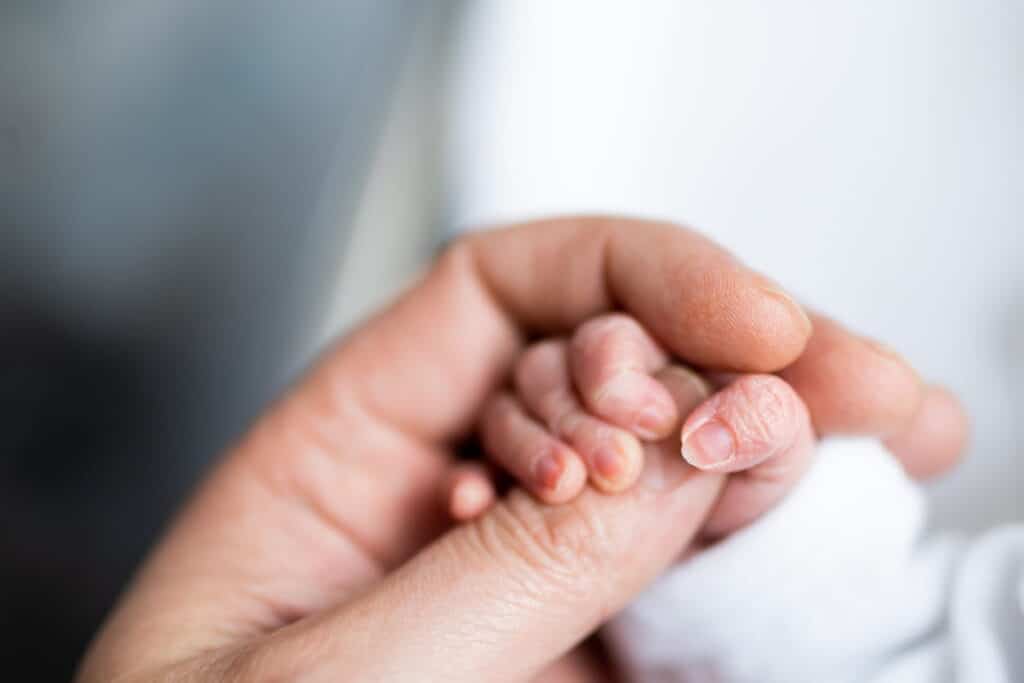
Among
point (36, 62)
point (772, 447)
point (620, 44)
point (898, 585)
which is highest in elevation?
point (36, 62)

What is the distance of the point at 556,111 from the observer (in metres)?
0.90

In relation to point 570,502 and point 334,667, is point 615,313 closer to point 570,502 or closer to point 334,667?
point 570,502

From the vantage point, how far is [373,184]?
42.1 inches

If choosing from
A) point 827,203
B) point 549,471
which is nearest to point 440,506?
point 549,471

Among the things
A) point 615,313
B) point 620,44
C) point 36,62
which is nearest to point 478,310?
point 615,313

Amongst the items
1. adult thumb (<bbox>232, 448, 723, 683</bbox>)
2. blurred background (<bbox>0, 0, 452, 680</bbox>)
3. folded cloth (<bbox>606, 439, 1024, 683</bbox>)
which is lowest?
folded cloth (<bbox>606, 439, 1024, 683</bbox>)

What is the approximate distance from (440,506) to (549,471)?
7.1 inches

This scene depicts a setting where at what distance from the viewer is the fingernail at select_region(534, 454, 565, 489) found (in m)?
0.46

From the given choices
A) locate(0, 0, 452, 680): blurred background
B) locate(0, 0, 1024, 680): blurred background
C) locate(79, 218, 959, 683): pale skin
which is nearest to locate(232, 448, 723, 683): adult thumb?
locate(79, 218, 959, 683): pale skin

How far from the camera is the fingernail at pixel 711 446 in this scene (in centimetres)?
43

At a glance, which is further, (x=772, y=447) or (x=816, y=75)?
(x=816, y=75)

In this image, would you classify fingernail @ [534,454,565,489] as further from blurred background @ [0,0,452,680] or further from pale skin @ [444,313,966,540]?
blurred background @ [0,0,452,680]

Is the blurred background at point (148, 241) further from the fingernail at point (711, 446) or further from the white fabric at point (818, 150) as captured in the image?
the fingernail at point (711, 446)

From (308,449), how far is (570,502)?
24 cm
